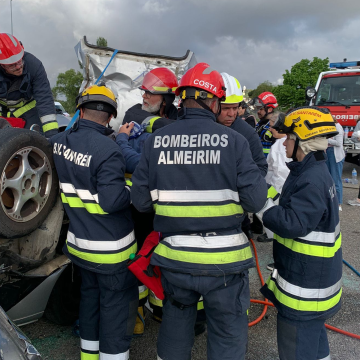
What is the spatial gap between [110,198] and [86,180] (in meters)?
0.20

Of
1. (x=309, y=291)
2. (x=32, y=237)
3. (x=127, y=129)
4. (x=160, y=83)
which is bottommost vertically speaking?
(x=309, y=291)

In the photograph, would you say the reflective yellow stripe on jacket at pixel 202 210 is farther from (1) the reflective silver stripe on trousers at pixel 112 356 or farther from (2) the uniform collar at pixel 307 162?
(1) the reflective silver stripe on trousers at pixel 112 356

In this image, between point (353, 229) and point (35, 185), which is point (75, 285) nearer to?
point (35, 185)

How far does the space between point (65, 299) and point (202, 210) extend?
1.53 m

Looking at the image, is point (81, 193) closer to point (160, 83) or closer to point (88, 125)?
point (88, 125)

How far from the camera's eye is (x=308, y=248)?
6.61 feet

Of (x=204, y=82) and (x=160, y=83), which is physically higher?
(x=160, y=83)

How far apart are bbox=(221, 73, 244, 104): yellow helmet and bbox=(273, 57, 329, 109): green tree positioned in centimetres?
2802

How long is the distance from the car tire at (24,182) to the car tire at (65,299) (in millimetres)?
567

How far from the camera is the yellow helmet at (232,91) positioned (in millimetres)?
2975

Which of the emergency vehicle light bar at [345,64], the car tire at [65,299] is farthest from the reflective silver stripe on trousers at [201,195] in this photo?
the emergency vehicle light bar at [345,64]

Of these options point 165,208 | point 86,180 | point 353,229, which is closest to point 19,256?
point 86,180

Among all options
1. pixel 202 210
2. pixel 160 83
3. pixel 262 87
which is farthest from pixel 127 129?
pixel 262 87

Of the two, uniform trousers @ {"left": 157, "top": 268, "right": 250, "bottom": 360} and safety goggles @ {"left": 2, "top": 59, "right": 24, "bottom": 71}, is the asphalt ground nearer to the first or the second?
uniform trousers @ {"left": 157, "top": 268, "right": 250, "bottom": 360}
